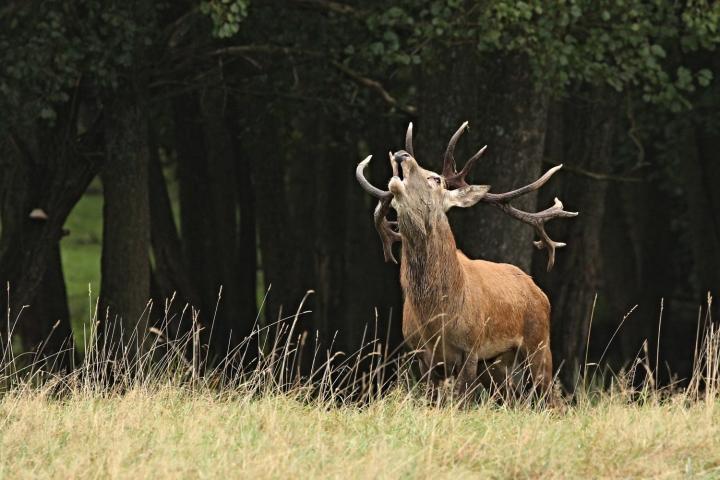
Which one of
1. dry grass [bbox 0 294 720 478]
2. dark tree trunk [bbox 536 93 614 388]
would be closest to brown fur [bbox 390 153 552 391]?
dry grass [bbox 0 294 720 478]

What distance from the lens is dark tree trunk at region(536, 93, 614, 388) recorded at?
1681 cm

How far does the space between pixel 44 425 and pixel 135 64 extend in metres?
7.03

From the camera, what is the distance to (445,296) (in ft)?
32.7

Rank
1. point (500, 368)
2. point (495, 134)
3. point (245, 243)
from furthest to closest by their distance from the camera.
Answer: point (245, 243) → point (495, 134) → point (500, 368)

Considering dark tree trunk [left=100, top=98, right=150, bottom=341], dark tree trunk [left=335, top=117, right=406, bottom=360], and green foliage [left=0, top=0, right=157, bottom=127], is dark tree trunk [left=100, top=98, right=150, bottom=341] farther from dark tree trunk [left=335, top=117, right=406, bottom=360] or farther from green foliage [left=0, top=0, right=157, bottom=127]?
dark tree trunk [left=335, top=117, right=406, bottom=360]

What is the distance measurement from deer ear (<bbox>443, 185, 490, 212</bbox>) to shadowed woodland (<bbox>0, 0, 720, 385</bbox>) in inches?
43.9

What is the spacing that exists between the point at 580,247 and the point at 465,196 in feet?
23.6

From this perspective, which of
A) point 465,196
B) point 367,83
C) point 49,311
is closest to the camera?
point 465,196

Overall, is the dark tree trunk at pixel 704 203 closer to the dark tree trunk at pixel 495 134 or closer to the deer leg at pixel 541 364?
the dark tree trunk at pixel 495 134

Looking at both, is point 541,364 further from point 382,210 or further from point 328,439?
point 328,439

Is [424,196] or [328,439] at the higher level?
→ [424,196]

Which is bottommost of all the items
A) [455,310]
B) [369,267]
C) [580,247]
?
[369,267]

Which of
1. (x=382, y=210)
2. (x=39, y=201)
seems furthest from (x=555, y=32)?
(x=39, y=201)

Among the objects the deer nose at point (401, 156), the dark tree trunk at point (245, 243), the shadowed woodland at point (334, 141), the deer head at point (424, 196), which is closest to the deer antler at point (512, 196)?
the deer head at point (424, 196)
